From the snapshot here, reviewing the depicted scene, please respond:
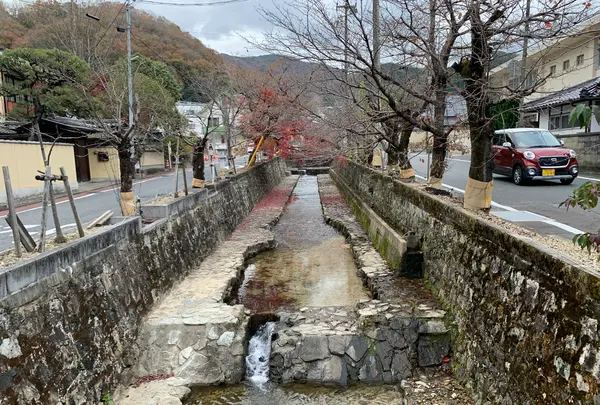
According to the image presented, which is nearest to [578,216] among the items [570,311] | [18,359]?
[570,311]

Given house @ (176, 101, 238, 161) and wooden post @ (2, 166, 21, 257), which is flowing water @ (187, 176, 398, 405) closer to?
wooden post @ (2, 166, 21, 257)

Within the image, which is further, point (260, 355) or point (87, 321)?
point (260, 355)

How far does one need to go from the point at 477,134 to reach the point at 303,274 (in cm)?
571

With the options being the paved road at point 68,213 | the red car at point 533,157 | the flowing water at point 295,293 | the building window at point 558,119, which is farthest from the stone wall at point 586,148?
the paved road at point 68,213

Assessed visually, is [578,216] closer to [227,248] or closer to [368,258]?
[368,258]

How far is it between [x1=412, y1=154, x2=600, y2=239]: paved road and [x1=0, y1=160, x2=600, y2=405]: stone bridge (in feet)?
8.23

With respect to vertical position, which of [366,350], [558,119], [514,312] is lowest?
[366,350]

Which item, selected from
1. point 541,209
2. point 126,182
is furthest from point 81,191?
point 541,209

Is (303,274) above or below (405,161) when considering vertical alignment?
below

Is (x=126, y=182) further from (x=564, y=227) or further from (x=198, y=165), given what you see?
(x=564, y=227)

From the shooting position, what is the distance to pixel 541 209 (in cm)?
1139

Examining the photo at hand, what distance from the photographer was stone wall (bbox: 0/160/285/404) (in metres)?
4.54

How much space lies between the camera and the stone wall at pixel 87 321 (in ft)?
14.9

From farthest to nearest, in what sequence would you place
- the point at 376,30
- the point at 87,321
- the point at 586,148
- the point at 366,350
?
the point at 586,148
the point at 376,30
the point at 366,350
the point at 87,321
